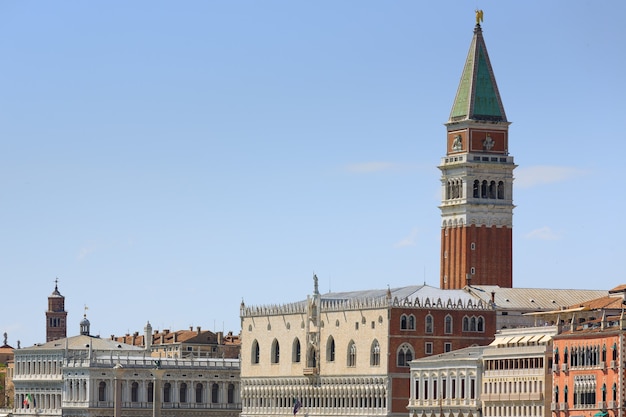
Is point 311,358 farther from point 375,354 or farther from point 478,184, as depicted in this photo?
point 478,184

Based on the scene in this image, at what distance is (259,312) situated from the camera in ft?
604

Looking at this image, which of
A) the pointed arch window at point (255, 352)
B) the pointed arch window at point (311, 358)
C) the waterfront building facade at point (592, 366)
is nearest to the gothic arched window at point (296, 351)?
the pointed arch window at point (311, 358)

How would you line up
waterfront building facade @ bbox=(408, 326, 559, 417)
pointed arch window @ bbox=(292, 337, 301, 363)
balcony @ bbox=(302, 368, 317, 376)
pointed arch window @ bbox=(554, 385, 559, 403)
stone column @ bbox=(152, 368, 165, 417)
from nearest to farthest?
pointed arch window @ bbox=(554, 385, 559, 403) → waterfront building facade @ bbox=(408, 326, 559, 417) → balcony @ bbox=(302, 368, 317, 376) → pointed arch window @ bbox=(292, 337, 301, 363) → stone column @ bbox=(152, 368, 165, 417)

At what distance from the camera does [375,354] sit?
164375mm

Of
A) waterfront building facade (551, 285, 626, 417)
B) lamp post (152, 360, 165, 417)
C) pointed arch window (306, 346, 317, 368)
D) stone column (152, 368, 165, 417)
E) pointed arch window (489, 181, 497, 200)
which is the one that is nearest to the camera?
waterfront building facade (551, 285, 626, 417)

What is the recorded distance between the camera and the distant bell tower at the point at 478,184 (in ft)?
582

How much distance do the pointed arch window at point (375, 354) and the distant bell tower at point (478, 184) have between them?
14.4 meters

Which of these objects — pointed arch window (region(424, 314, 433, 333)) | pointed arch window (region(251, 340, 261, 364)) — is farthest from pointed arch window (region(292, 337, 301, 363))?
pointed arch window (region(424, 314, 433, 333))

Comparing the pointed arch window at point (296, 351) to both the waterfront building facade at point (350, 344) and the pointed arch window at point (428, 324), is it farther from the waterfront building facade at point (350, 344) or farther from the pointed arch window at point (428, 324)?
the pointed arch window at point (428, 324)

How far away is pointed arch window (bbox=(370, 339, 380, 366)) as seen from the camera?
164000mm

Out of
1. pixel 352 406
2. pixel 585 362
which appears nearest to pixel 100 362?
pixel 352 406

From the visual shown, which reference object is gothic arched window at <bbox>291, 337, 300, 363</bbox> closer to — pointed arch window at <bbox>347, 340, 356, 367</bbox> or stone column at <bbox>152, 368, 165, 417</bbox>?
pointed arch window at <bbox>347, 340, 356, 367</bbox>

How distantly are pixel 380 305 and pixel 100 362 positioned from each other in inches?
1659

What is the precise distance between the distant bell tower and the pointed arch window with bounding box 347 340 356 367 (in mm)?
12517
